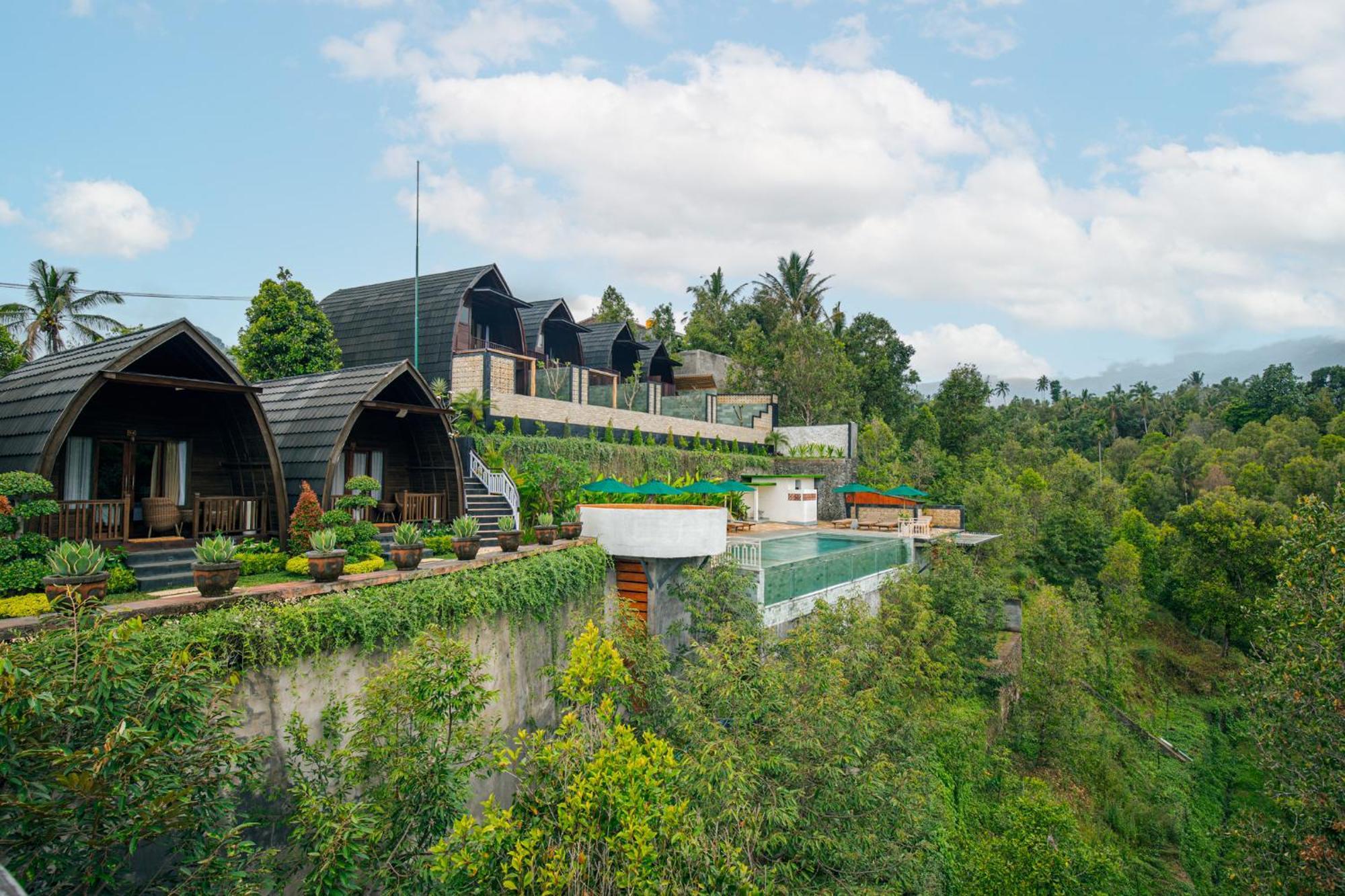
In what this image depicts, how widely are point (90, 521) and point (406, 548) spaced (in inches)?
182

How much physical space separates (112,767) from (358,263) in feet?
111

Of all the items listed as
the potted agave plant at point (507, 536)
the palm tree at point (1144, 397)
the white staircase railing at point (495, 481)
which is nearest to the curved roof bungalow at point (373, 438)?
the white staircase railing at point (495, 481)

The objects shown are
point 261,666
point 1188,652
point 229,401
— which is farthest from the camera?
point 1188,652

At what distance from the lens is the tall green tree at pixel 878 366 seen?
5238 cm

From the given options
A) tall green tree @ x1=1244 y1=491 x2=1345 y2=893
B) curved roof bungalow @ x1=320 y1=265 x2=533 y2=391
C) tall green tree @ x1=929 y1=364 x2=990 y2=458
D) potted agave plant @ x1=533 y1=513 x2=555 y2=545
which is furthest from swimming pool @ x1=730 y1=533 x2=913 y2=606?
tall green tree @ x1=929 y1=364 x2=990 y2=458

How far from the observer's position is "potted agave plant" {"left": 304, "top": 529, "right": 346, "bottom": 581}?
29.5ft

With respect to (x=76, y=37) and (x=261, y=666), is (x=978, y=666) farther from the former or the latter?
(x=76, y=37)

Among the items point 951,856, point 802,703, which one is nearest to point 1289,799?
point 951,856

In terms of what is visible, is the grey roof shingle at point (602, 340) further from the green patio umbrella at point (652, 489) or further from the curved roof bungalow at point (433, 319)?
the green patio umbrella at point (652, 489)

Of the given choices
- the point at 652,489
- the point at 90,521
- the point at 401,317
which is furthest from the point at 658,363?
the point at 90,521

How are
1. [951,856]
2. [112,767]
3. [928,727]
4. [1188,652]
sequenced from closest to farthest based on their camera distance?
1. [112,767]
2. [951,856]
3. [928,727]
4. [1188,652]

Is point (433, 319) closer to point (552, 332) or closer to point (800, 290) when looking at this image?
point (552, 332)

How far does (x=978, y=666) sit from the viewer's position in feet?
70.2

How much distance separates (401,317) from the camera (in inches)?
1025
